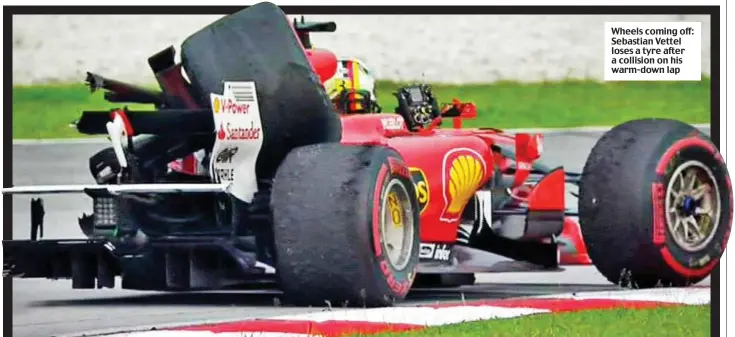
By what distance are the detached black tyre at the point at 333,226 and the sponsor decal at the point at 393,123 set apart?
5.20 ft

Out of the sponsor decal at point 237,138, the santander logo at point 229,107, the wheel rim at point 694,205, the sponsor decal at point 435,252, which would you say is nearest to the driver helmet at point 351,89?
the sponsor decal at point 435,252

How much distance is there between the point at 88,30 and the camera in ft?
53.9

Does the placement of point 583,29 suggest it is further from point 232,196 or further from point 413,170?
point 232,196

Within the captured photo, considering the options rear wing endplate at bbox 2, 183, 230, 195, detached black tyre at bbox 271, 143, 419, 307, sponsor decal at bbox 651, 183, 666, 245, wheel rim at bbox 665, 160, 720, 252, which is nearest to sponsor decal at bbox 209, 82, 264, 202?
rear wing endplate at bbox 2, 183, 230, 195

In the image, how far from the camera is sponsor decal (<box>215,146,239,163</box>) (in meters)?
15.2

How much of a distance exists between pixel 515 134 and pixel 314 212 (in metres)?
3.04

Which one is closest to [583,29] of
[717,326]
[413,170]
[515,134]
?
[515,134]

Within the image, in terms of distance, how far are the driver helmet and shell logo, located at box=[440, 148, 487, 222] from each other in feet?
2.96

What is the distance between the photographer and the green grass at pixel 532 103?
54.1 feet

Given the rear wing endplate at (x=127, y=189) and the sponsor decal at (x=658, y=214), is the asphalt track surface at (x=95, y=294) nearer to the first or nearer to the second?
the rear wing endplate at (x=127, y=189)

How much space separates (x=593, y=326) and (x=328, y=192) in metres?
1.90

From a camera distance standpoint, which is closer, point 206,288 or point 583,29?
point 206,288

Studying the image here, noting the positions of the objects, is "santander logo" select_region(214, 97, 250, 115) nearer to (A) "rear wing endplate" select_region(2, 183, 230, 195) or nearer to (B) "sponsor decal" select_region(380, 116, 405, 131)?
(A) "rear wing endplate" select_region(2, 183, 230, 195)

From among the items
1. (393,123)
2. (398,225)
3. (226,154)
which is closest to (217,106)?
(226,154)
